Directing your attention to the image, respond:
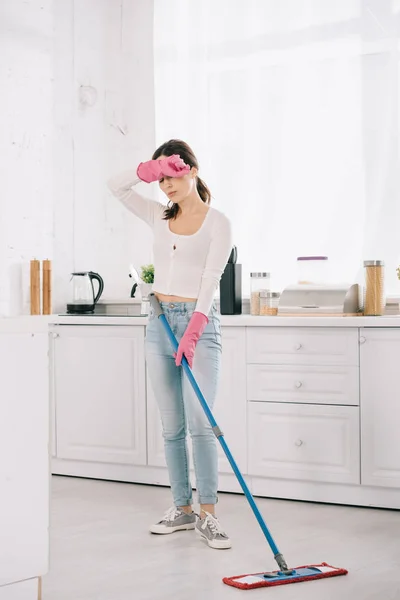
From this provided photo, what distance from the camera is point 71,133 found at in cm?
450

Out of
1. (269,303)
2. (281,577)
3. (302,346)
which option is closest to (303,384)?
(302,346)

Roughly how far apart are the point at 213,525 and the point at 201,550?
4.6 inches

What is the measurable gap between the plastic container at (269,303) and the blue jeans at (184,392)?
775 mm

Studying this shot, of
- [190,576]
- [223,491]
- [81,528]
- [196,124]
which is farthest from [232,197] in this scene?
[190,576]

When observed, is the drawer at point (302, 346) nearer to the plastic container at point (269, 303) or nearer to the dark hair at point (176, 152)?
the plastic container at point (269, 303)

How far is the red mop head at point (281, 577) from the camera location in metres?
2.50

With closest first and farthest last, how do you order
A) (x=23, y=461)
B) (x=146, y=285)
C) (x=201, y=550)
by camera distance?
(x=23, y=461), (x=201, y=550), (x=146, y=285)

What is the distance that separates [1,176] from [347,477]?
214 centimetres

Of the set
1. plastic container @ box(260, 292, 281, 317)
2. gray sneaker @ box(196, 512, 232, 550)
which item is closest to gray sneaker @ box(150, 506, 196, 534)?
gray sneaker @ box(196, 512, 232, 550)

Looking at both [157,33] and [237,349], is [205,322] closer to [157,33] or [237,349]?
[237,349]

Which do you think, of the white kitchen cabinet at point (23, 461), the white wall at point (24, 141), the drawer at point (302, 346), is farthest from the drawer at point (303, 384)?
the white kitchen cabinet at point (23, 461)

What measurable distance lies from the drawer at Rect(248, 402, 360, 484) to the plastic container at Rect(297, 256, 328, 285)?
717mm

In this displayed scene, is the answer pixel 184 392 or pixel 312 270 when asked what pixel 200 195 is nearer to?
pixel 184 392

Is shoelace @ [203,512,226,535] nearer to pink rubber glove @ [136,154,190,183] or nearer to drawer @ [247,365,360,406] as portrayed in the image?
drawer @ [247,365,360,406]
